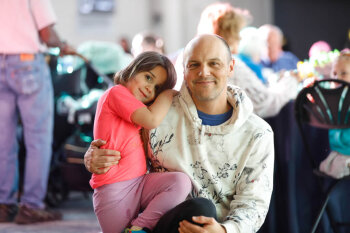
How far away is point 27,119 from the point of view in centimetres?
307

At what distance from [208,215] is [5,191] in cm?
191

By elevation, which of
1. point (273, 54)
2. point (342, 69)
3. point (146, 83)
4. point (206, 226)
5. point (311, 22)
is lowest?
point (311, 22)

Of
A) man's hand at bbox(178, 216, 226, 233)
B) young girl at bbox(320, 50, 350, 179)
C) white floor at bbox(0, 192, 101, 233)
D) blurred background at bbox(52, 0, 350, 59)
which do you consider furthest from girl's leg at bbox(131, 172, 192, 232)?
blurred background at bbox(52, 0, 350, 59)

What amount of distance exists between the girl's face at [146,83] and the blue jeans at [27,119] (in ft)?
4.14

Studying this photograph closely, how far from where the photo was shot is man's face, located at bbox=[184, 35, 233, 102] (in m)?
1.83

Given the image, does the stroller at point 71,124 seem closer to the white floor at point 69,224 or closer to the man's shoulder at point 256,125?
the white floor at point 69,224

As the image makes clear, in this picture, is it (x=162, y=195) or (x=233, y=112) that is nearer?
(x=162, y=195)

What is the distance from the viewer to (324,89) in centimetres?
238

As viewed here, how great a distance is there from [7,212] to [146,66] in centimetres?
176

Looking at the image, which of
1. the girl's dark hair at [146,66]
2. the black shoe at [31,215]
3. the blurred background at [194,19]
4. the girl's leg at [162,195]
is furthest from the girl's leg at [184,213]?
the blurred background at [194,19]

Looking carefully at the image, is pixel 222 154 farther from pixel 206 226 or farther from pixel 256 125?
pixel 206 226

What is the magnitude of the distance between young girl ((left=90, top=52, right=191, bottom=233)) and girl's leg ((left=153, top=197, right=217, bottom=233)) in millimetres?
28

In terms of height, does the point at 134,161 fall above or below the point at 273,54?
above

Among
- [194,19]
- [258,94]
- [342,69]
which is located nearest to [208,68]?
[258,94]
